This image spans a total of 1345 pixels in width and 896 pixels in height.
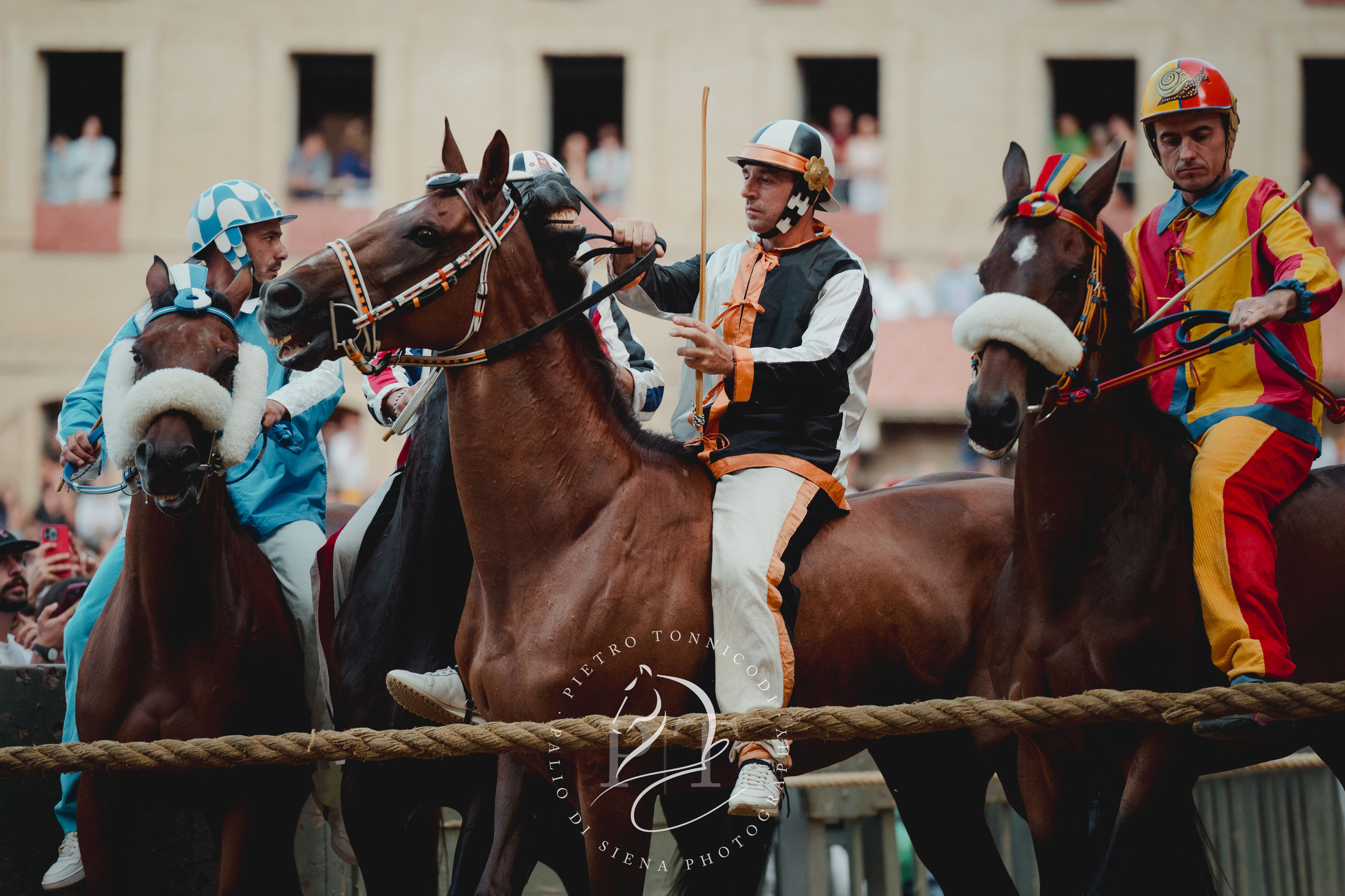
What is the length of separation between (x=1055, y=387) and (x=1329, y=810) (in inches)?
183

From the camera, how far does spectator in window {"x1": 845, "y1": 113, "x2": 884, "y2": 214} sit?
19094 millimetres

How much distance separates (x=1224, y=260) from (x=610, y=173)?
15.7 metres

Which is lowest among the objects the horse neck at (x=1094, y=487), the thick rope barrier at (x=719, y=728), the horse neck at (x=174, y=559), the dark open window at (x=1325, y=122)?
the thick rope barrier at (x=719, y=728)

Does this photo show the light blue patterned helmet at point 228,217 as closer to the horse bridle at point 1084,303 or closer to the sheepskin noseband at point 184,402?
the sheepskin noseband at point 184,402

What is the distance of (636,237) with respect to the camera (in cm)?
425

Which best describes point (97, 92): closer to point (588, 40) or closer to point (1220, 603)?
point (588, 40)

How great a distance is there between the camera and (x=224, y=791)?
450cm

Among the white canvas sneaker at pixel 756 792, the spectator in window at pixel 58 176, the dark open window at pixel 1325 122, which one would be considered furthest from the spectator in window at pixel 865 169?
the white canvas sneaker at pixel 756 792

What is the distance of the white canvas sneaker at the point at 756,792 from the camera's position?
3590 millimetres

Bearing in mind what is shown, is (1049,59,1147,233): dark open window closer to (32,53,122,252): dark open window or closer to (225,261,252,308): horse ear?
(32,53,122,252): dark open window

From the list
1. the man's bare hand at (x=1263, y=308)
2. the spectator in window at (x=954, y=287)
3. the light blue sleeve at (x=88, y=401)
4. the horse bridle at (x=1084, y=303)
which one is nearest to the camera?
the man's bare hand at (x=1263, y=308)

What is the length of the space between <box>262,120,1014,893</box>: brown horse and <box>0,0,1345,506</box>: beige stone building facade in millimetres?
14786

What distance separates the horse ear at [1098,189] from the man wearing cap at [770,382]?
0.74 m

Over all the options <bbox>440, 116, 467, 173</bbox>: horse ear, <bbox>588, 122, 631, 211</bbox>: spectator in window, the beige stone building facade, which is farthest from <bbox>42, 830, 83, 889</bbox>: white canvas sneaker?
<bbox>588, 122, 631, 211</bbox>: spectator in window
